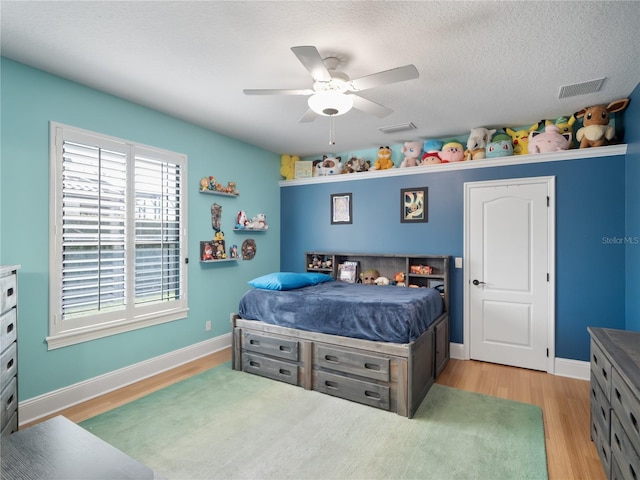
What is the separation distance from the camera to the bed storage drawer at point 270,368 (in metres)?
3.15

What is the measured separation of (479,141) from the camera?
3.78 meters

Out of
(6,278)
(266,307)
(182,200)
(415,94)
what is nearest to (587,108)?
(415,94)

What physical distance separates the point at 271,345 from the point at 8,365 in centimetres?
189

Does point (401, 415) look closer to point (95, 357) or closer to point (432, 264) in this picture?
point (432, 264)

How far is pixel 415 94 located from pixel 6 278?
3.25 metres

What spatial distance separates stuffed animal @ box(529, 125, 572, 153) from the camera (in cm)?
338

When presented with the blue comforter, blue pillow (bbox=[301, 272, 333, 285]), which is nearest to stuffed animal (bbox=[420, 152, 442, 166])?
the blue comforter

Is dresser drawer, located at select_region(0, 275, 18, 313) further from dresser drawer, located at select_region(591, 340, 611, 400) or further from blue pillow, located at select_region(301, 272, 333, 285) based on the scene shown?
dresser drawer, located at select_region(591, 340, 611, 400)

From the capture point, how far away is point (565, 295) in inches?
135

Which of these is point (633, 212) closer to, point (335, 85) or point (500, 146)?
point (500, 146)

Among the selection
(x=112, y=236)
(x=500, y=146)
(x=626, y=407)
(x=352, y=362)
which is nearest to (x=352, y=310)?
(x=352, y=362)

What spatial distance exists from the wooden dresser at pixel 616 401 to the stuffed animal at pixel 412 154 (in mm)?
2641

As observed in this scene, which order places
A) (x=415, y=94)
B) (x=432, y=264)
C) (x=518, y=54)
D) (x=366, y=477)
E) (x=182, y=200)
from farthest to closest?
(x=432, y=264) < (x=182, y=200) < (x=415, y=94) < (x=518, y=54) < (x=366, y=477)

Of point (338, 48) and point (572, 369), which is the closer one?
point (338, 48)
